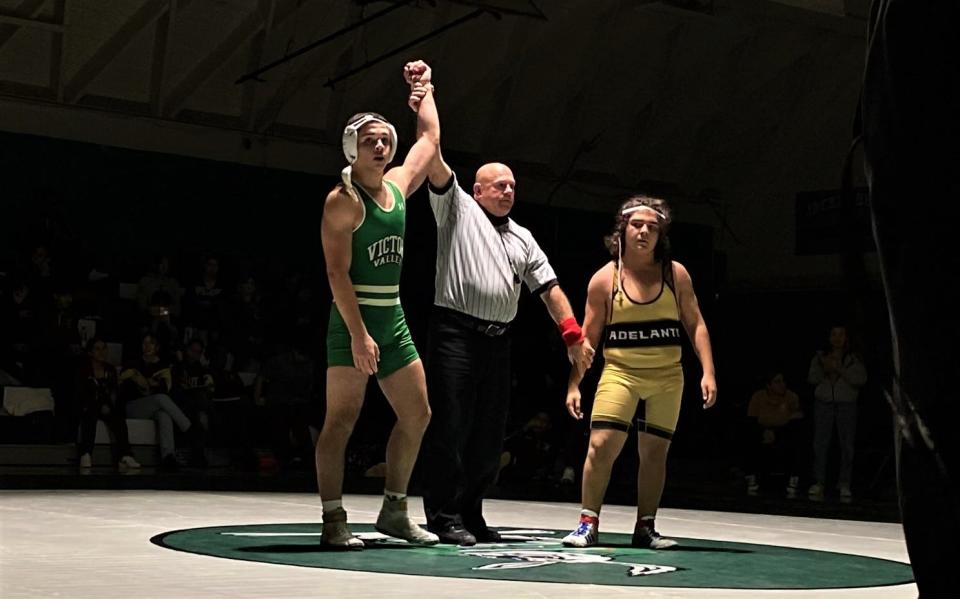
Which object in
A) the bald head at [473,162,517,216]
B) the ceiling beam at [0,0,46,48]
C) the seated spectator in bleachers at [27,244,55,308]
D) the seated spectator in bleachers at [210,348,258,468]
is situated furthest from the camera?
the ceiling beam at [0,0,46,48]

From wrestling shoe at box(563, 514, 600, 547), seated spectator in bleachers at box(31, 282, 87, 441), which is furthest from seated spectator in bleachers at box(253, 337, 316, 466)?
wrestling shoe at box(563, 514, 600, 547)

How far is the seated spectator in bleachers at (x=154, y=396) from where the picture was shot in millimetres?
12750

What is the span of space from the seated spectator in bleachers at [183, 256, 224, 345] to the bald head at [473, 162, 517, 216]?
8.30 m

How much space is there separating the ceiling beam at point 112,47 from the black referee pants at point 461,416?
10.2m

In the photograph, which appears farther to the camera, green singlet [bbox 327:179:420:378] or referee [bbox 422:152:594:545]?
referee [bbox 422:152:594:545]

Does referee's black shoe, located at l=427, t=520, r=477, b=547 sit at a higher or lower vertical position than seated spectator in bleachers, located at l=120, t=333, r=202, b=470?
lower

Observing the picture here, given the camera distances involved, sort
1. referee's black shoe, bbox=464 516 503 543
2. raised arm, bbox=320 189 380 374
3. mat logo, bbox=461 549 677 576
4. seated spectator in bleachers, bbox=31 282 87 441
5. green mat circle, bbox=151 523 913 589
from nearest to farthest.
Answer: green mat circle, bbox=151 523 913 589
mat logo, bbox=461 549 677 576
raised arm, bbox=320 189 380 374
referee's black shoe, bbox=464 516 503 543
seated spectator in bleachers, bbox=31 282 87 441

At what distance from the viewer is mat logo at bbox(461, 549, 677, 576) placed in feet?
17.0

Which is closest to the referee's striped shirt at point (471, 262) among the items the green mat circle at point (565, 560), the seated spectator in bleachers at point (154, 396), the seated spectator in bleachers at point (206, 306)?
the green mat circle at point (565, 560)

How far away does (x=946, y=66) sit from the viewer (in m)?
1.40

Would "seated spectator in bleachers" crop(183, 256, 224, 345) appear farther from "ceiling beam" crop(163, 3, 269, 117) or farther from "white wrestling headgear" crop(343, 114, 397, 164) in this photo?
"white wrestling headgear" crop(343, 114, 397, 164)

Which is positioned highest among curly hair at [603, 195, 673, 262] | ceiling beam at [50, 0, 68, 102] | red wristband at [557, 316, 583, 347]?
ceiling beam at [50, 0, 68, 102]

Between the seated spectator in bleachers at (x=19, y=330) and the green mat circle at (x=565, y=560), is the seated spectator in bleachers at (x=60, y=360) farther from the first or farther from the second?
the green mat circle at (x=565, y=560)

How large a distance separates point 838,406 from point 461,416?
23.0ft
